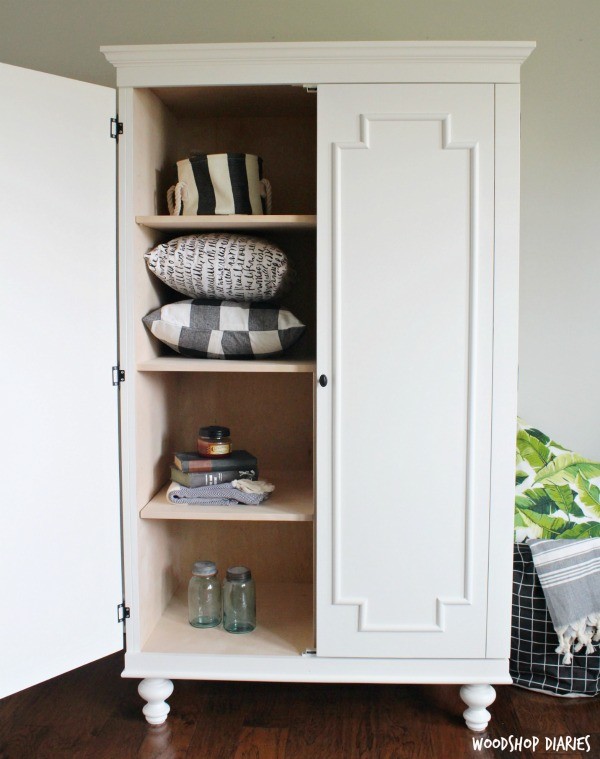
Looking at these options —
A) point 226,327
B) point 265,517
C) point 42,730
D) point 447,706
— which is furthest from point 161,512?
point 447,706

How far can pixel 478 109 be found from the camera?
173 cm

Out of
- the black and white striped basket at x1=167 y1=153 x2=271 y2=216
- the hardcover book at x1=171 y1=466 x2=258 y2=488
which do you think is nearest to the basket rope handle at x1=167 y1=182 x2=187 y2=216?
the black and white striped basket at x1=167 y1=153 x2=271 y2=216

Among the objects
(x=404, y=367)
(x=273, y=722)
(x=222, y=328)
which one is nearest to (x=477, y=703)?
(x=273, y=722)

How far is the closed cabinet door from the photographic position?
1736 mm

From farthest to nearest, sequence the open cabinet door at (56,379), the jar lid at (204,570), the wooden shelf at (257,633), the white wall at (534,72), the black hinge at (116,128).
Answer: the white wall at (534,72) → the jar lid at (204,570) → the wooden shelf at (257,633) → the black hinge at (116,128) → the open cabinet door at (56,379)

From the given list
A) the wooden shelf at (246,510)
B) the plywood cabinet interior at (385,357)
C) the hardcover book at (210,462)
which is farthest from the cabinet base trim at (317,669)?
the hardcover book at (210,462)

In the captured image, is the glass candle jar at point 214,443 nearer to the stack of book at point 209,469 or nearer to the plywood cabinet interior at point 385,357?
the stack of book at point 209,469

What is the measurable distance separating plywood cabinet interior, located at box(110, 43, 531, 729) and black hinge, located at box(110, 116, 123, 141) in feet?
0.08

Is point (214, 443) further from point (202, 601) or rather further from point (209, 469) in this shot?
point (202, 601)

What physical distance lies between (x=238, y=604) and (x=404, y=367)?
2.72ft

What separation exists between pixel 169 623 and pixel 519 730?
990 mm

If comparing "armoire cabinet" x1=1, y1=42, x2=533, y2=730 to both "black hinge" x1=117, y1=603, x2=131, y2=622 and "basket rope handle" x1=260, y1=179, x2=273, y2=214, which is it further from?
"basket rope handle" x1=260, y1=179, x2=273, y2=214

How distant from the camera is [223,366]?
188 centimetres

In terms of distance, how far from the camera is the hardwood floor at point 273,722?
70.5 inches
